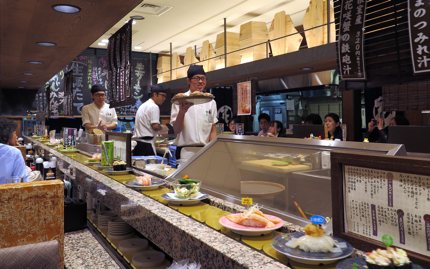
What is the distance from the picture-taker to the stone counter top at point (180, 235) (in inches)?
45.9

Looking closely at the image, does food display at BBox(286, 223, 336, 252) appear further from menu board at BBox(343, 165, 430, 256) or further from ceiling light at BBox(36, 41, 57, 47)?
ceiling light at BBox(36, 41, 57, 47)

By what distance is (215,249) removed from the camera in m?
1.22

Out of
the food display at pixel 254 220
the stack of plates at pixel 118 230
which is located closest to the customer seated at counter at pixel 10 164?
the stack of plates at pixel 118 230

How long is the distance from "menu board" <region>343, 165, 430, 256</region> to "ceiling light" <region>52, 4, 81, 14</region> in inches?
138

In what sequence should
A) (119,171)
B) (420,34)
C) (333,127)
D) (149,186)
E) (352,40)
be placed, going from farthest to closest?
(333,127) → (352,40) → (420,34) → (119,171) → (149,186)

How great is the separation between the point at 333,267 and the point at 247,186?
3.47 feet

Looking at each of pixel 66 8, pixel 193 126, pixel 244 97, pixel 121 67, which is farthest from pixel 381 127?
pixel 66 8

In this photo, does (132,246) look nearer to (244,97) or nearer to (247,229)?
(247,229)

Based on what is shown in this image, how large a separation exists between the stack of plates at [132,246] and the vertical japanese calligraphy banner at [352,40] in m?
2.59

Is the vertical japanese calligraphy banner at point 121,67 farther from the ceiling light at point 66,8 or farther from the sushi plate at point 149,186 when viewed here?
the sushi plate at point 149,186

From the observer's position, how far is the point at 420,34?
308cm

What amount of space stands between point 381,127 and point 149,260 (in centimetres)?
696

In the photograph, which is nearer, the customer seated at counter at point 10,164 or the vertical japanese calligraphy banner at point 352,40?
the customer seated at counter at point 10,164

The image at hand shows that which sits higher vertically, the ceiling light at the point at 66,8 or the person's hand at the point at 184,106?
the ceiling light at the point at 66,8
